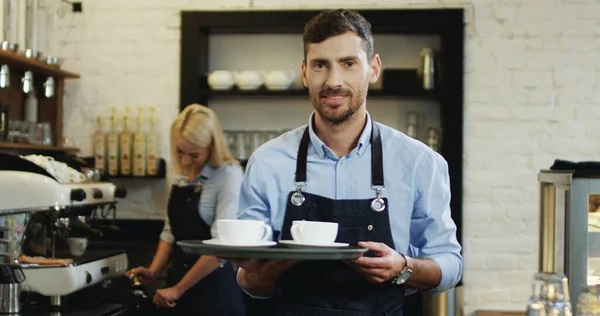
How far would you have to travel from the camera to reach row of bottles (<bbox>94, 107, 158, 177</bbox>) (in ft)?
14.4

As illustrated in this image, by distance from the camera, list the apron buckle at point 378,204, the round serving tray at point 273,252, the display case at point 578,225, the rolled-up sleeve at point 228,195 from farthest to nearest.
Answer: the rolled-up sleeve at point 228,195
the display case at point 578,225
the apron buckle at point 378,204
the round serving tray at point 273,252

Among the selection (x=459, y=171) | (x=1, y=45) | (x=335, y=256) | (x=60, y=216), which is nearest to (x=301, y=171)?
(x=335, y=256)

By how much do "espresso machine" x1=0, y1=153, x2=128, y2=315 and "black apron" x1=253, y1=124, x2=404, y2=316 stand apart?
133 cm

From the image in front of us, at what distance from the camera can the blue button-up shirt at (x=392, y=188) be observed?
1869mm

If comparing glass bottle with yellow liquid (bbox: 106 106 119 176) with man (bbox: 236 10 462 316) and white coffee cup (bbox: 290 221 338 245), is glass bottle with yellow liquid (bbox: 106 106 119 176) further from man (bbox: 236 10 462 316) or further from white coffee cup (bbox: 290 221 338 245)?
white coffee cup (bbox: 290 221 338 245)

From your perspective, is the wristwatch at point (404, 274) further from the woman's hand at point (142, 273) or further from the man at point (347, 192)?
the woman's hand at point (142, 273)

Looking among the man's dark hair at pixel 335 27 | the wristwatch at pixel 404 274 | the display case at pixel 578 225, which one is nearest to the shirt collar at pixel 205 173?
the display case at pixel 578 225

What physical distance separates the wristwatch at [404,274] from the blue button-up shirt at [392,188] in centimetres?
11

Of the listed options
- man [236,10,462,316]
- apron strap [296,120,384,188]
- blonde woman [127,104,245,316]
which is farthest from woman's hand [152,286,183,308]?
apron strap [296,120,384,188]

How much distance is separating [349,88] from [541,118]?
8.91ft

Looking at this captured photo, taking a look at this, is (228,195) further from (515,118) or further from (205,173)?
(515,118)

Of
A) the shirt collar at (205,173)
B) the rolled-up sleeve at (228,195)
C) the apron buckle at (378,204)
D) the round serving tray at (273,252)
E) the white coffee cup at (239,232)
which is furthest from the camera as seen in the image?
the shirt collar at (205,173)

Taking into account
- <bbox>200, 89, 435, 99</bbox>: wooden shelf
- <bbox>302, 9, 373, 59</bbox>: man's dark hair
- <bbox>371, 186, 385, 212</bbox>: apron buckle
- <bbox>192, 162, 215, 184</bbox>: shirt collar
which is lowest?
<bbox>371, 186, 385, 212</bbox>: apron buckle

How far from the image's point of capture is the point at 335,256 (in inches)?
60.5
